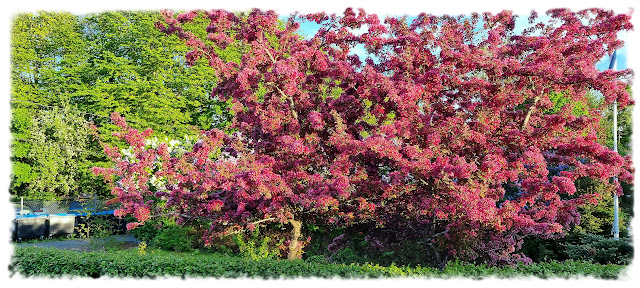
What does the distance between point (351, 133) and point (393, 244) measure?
2.14m

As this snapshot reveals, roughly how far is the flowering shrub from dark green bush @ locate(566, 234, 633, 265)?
1.11 m

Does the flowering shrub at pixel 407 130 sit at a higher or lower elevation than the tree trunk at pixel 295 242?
higher

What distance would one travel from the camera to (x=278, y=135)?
6.11 meters

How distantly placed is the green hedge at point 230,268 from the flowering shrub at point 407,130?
0.55 meters

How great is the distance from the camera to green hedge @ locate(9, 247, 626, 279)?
5.62 metres

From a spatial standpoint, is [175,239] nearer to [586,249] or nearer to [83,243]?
[83,243]

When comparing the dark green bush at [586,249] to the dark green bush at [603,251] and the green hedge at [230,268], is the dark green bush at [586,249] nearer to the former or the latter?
the dark green bush at [603,251]

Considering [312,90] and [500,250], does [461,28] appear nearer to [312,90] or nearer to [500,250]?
[312,90]

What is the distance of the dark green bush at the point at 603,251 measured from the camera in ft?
23.0

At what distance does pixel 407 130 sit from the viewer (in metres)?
5.50

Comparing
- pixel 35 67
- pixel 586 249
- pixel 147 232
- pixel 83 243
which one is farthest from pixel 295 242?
pixel 35 67

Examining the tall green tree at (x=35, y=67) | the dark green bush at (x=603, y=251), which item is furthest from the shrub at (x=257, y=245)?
the tall green tree at (x=35, y=67)

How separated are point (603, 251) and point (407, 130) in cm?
406
